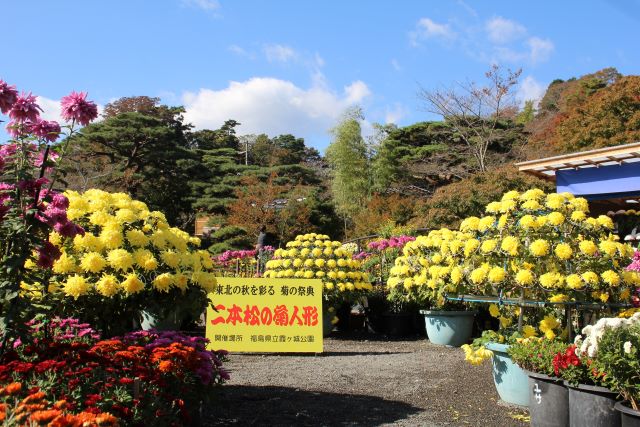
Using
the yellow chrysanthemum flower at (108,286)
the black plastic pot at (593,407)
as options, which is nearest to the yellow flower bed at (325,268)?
the yellow chrysanthemum flower at (108,286)

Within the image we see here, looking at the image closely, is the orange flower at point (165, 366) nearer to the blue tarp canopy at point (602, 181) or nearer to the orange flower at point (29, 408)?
the orange flower at point (29, 408)

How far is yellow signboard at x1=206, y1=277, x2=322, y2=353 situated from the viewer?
7.63 m

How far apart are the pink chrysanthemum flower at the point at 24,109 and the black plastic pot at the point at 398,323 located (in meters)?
7.28

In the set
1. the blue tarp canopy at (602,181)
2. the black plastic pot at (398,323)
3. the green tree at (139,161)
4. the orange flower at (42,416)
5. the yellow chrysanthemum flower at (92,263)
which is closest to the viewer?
the orange flower at (42,416)

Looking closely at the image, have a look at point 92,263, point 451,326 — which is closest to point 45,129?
point 92,263

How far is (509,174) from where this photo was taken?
17203 millimetres

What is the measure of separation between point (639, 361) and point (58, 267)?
353 centimetres

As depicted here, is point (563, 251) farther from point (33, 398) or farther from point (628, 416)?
point (33, 398)

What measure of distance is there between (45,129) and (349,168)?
988 inches

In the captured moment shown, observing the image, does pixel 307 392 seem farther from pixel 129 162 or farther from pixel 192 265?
pixel 129 162

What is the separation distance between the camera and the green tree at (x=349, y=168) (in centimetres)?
2798

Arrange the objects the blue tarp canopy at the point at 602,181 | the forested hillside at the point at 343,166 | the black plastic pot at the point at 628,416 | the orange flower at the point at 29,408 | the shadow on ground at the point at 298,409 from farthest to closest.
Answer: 1. the forested hillside at the point at 343,166
2. the blue tarp canopy at the point at 602,181
3. the shadow on ground at the point at 298,409
4. the black plastic pot at the point at 628,416
5. the orange flower at the point at 29,408

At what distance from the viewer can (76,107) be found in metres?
3.46

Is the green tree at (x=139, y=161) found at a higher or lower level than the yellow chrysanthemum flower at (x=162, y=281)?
higher
